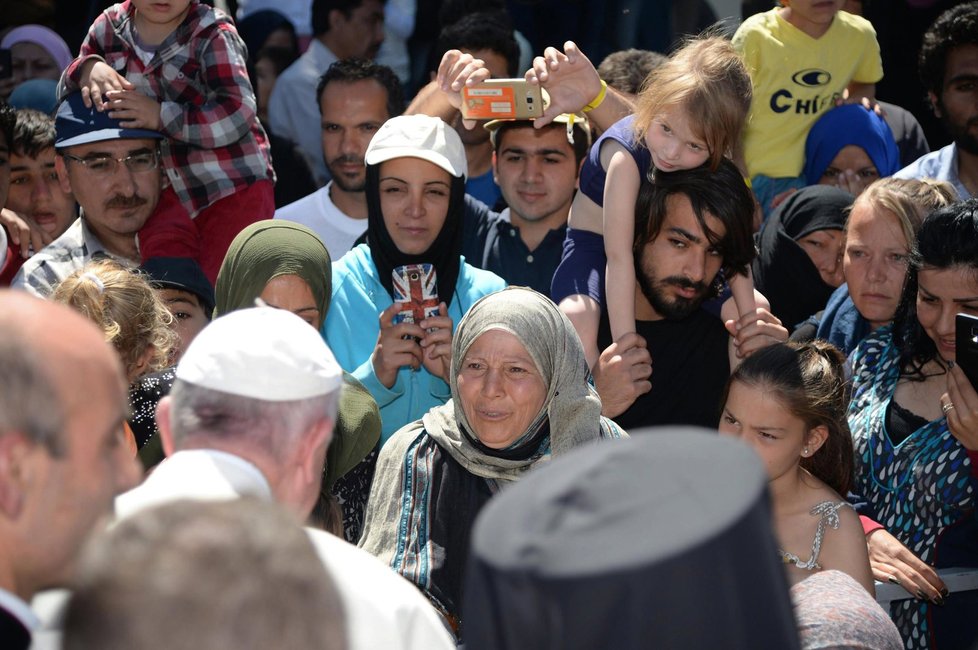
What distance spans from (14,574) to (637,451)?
2.78 ft

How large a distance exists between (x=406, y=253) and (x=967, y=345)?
189 centimetres

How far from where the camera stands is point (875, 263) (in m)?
4.37

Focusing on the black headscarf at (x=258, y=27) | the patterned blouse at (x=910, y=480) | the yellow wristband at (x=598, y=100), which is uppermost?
the black headscarf at (x=258, y=27)

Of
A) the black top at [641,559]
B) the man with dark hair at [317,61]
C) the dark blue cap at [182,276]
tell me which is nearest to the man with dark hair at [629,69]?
the man with dark hair at [317,61]

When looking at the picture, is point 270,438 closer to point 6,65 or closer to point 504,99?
point 504,99

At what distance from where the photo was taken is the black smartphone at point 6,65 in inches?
253

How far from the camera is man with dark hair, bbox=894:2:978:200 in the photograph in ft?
17.1

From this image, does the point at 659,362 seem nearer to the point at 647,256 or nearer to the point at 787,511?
the point at 647,256

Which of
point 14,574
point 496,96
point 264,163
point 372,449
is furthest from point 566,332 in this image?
point 14,574

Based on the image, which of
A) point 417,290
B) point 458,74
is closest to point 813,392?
point 417,290

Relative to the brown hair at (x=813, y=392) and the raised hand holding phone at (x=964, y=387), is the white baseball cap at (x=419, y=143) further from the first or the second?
the raised hand holding phone at (x=964, y=387)

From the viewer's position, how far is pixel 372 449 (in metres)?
3.64

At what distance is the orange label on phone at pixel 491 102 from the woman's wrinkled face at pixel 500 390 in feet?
4.06

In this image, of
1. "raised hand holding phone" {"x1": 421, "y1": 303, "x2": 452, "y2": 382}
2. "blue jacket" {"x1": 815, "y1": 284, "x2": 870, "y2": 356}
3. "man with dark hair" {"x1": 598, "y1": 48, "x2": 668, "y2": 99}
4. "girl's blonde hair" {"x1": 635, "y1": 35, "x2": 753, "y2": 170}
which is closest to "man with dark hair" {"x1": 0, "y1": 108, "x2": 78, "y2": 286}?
"raised hand holding phone" {"x1": 421, "y1": 303, "x2": 452, "y2": 382}
